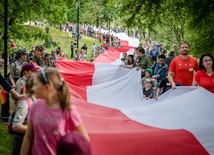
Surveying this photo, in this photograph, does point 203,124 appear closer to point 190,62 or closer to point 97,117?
point 97,117

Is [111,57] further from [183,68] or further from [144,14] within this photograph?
[183,68]

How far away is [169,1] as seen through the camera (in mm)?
10977

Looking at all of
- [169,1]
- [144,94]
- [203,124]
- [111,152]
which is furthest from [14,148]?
[169,1]

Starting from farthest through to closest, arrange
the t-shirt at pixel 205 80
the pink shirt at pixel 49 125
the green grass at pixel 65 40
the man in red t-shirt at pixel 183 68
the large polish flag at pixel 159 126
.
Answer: the green grass at pixel 65 40, the man in red t-shirt at pixel 183 68, the t-shirt at pixel 205 80, the large polish flag at pixel 159 126, the pink shirt at pixel 49 125

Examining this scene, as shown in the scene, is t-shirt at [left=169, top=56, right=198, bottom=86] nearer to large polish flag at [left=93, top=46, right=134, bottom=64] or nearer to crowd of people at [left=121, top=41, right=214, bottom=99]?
crowd of people at [left=121, top=41, right=214, bottom=99]

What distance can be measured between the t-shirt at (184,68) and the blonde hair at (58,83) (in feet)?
16.0

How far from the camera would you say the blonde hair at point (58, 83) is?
319 cm

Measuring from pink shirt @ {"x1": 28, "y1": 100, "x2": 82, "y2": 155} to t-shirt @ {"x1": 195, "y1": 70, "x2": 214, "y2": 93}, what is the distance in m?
3.88

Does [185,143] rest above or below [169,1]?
below

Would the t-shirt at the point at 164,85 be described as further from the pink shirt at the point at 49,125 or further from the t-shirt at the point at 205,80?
the pink shirt at the point at 49,125

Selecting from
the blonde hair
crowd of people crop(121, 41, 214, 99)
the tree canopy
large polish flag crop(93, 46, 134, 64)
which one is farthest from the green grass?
the blonde hair

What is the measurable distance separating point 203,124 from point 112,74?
25.3ft

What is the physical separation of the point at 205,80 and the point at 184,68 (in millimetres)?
1092

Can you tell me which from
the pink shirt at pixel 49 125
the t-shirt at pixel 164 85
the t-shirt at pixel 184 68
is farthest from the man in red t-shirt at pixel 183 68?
the pink shirt at pixel 49 125
